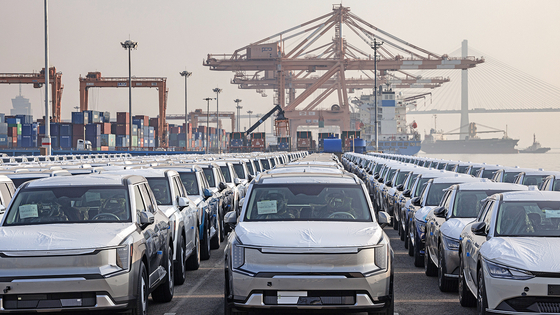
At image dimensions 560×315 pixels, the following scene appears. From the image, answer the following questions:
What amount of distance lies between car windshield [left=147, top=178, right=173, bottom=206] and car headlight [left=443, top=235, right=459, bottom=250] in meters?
3.93

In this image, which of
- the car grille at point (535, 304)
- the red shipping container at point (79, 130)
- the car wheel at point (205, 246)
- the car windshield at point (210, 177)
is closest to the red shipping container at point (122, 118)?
the red shipping container at point (79, 130)

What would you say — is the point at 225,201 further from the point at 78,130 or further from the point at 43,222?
the point at 78,130

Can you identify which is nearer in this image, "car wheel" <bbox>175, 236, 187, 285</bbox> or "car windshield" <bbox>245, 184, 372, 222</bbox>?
"car windshield" <bbox>245, 184, 372, 222</bbox>

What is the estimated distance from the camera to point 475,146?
624 ft

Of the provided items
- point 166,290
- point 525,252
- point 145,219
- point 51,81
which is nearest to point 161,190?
point 166,290

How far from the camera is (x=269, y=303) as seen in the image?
6.04 metres

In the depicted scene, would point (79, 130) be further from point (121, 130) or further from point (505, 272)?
point (505, 272)

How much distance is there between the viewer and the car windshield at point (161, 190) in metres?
9.95

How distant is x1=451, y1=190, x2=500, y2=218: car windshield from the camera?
31.2 ft

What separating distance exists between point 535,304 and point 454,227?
9.01 feet

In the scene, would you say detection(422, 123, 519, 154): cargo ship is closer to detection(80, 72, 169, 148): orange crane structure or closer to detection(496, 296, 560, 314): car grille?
detection(80, 72, 169, 148): orange crane structure

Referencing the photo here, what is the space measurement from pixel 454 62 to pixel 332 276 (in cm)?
10031

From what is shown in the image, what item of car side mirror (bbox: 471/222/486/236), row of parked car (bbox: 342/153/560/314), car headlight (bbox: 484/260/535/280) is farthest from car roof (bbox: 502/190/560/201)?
car headlight (bbox: 484/260/535/280)

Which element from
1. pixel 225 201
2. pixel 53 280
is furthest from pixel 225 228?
pixel 53 280
